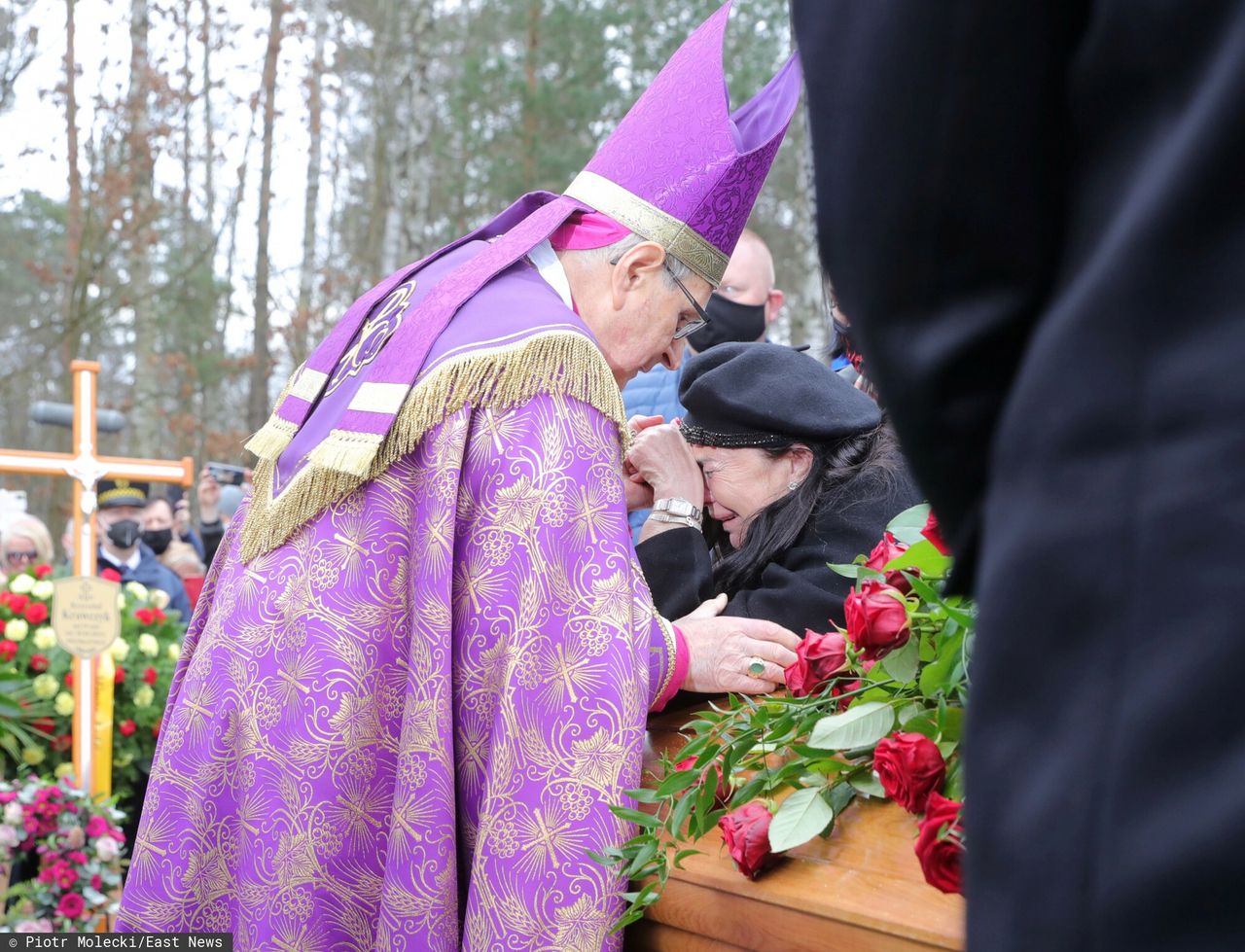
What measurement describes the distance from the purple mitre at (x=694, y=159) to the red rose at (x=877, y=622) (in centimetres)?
113

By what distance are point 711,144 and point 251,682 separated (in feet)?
4.69

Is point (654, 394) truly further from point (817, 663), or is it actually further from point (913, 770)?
point (913, 770)

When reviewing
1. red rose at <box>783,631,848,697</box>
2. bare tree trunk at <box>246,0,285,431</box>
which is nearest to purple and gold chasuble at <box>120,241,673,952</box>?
red rose at <box>783,631,848,697</box>

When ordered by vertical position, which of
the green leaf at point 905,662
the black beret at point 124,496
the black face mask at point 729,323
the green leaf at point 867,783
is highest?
the black face mask at point 729,323

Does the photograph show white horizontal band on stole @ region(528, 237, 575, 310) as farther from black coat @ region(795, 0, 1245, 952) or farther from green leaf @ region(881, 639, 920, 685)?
black coat @ region(795, 0, 1245, 952)

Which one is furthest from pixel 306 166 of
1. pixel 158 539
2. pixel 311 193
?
pixel 158 539

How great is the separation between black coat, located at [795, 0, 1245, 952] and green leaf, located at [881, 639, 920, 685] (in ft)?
3.12

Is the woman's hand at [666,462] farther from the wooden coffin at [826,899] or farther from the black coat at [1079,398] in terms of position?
the black coat at [1079,398]

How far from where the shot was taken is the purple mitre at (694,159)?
268cm

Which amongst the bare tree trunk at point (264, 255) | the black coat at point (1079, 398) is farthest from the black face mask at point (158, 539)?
the bare tree trunk at point (264, 255)

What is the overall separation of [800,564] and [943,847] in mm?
1438

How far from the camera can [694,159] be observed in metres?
2.76

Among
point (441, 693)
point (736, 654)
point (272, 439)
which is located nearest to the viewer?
point (441, 693)

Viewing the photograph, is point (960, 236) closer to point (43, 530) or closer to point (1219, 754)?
point (1219, 754)
